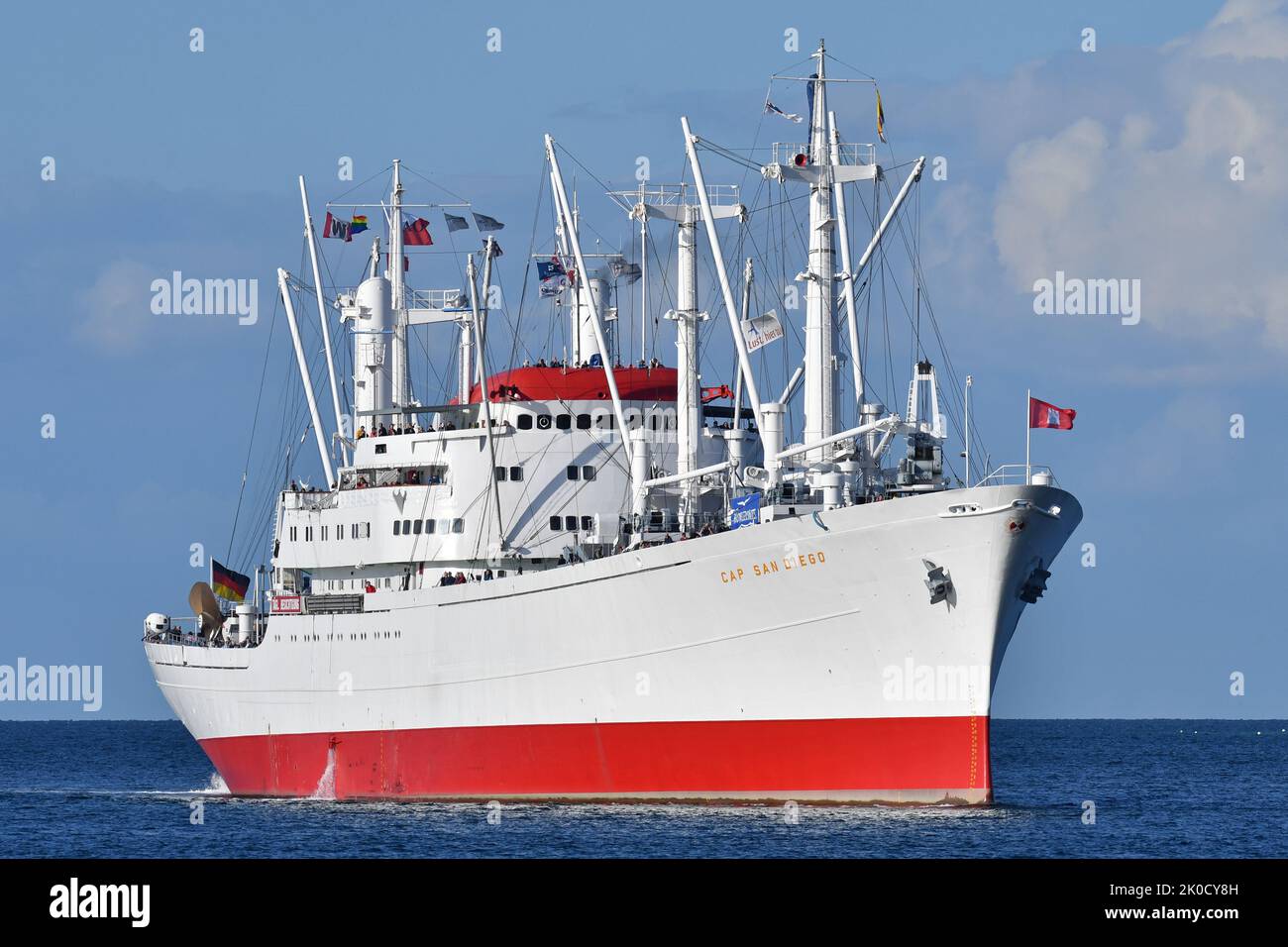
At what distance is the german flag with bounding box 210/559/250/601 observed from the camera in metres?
59.0

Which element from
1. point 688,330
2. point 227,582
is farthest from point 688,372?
point 227,582

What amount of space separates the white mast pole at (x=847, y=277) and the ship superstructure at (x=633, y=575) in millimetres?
127

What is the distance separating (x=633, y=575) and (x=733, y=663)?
300cm

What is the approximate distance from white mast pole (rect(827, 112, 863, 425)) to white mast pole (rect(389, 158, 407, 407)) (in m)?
14.8

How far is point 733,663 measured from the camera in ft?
130

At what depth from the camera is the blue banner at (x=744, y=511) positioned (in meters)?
40.7

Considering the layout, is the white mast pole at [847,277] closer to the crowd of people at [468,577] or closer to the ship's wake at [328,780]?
the crowd of people at [468,577]

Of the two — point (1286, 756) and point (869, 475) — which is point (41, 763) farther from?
point (869, 475)

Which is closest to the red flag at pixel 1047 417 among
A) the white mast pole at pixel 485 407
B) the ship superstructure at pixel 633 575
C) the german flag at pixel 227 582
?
the ship superstructure at pixel 633 575

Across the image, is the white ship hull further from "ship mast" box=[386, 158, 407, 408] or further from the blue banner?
"ship mast" box=[386, 158, 407, 408]

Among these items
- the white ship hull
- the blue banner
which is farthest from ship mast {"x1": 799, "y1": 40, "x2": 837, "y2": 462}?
the white ship hull
